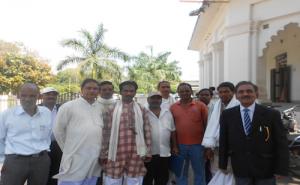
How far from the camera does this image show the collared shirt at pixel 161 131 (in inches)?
217

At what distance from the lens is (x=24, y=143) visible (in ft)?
14.0

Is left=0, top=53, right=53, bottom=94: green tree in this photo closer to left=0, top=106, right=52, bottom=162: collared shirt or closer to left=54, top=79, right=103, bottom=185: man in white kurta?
left=54, top=79, right=103, bottom=185: man in white kurta

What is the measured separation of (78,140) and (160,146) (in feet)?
4.70

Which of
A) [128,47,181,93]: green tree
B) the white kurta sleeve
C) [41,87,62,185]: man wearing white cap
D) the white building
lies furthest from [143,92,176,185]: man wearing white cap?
[128,47,181,93]: green tree

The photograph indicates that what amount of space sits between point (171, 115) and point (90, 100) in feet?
4.77

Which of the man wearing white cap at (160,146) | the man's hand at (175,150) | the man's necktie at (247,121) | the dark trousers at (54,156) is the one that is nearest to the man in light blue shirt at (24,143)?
the dark trousers at (54,156)

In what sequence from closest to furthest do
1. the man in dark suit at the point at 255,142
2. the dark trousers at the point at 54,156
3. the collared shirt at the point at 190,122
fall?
the man in dark suit at the point at 255,142
the dark trousers at the point at 54,156
the collared shirt at the point at 190,122

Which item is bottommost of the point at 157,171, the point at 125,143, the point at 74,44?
the point at 157,171

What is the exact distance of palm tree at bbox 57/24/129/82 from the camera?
25.9 m

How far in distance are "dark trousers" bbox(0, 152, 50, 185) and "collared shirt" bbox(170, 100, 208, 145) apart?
2.15m

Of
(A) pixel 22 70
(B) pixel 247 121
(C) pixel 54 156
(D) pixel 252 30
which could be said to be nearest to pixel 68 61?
(A) pixel 22 70

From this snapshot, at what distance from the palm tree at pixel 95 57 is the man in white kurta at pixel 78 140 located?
69.6 ft

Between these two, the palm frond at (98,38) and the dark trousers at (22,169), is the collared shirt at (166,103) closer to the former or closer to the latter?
the dark trousers at (22,169)

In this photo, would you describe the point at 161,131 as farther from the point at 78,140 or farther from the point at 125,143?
the point at 78,140
